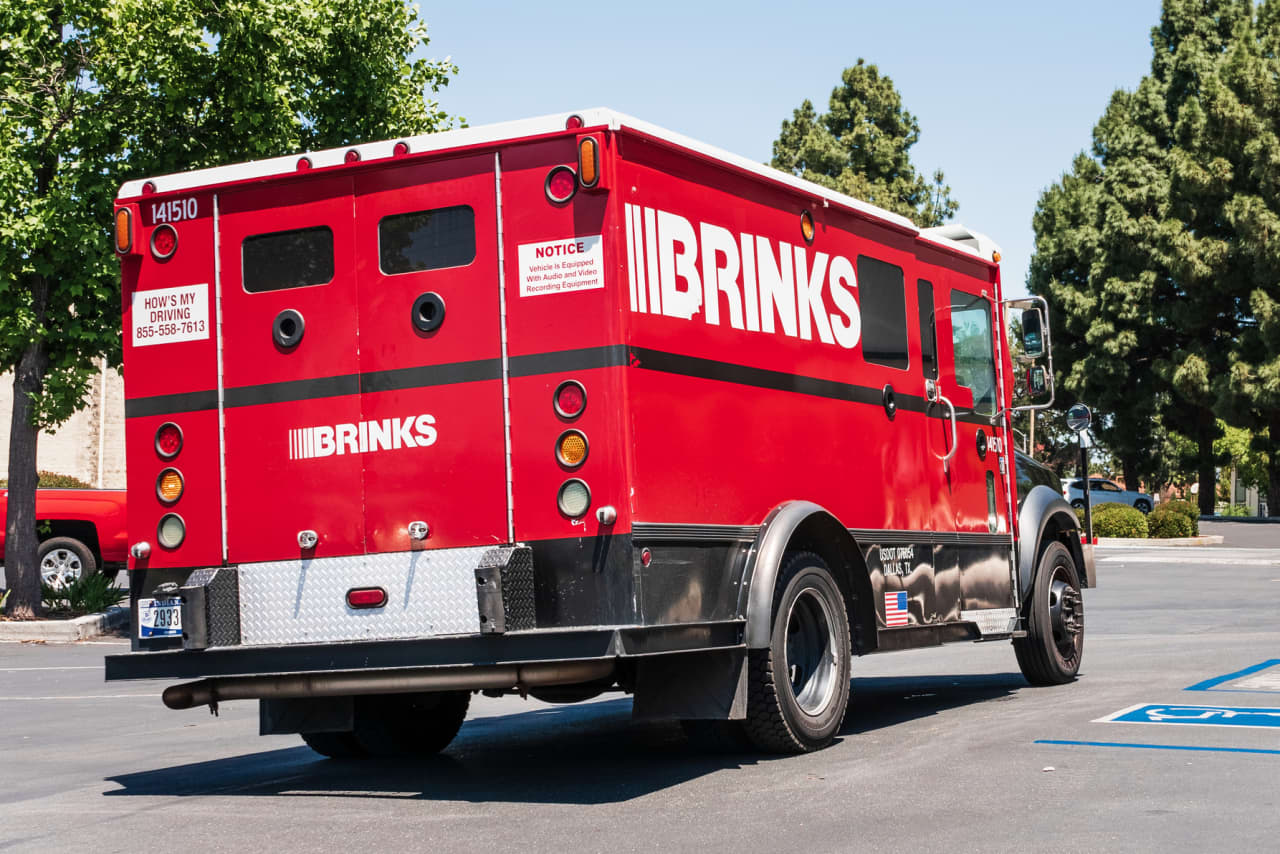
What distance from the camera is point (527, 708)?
11.4 m

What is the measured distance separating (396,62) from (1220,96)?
32.8 m

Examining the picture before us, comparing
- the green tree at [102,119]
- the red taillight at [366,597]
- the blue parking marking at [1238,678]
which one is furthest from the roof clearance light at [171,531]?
the green tree at [102,119]

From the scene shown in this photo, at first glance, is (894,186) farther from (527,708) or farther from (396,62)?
(527,708)

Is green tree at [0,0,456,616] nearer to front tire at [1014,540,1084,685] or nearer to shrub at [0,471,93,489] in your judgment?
front tire at [1014,540,1084,685]

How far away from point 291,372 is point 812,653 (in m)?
3.12

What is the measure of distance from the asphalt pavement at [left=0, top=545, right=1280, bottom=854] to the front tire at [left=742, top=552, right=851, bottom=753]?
162 millimetres

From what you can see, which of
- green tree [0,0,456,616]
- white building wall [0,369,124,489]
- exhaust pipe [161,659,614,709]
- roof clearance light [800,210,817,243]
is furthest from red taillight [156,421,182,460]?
white building wall [0,369,124,489]

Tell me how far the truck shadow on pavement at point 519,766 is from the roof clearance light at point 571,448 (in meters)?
1.56

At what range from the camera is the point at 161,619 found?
743cm

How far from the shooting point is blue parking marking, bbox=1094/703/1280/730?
8.64 m

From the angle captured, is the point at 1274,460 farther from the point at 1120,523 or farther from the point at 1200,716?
the point at 1200,716

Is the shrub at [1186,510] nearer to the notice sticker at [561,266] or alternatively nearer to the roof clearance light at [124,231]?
the notice sticker at [561,266]

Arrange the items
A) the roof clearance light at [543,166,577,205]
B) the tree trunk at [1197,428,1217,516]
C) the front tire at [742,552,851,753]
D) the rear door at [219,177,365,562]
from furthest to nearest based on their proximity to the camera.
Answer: the tree trunk at [1197,428,1217,516] → the front tire at [742,552,851,753] → the rear door at [219,177,365,562] → the roof clearance light at [543,166,577,205]

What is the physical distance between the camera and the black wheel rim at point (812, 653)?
8023 millimetres
